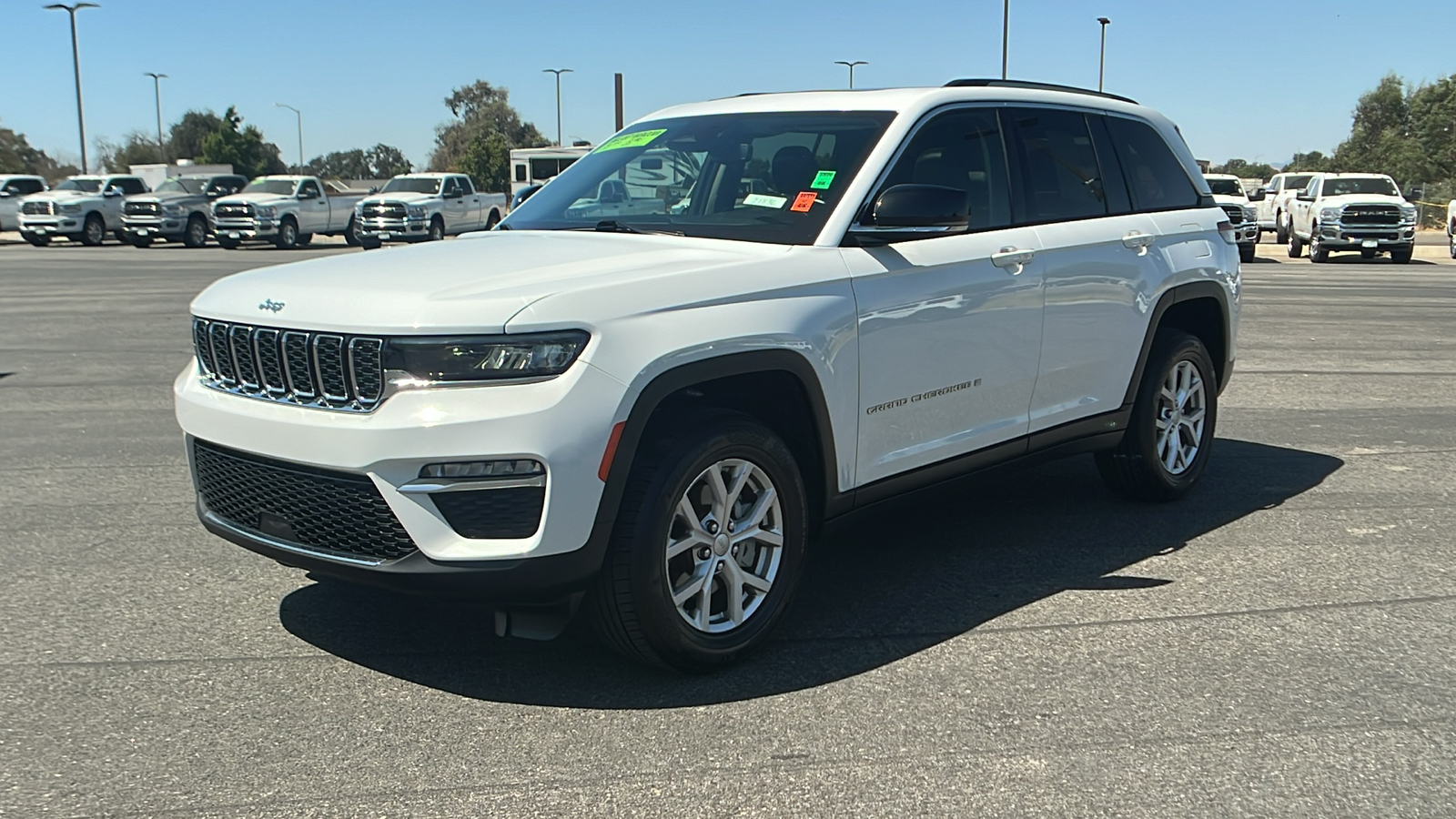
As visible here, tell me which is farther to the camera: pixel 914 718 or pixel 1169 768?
pixel 914 718

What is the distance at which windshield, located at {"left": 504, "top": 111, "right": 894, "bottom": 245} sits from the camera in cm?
478

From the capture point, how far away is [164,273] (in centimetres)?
2370

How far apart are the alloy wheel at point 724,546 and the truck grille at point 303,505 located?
2.81 ft

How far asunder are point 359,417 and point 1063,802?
221 centimetres

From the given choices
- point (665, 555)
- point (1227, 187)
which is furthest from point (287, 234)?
point (665, 555)

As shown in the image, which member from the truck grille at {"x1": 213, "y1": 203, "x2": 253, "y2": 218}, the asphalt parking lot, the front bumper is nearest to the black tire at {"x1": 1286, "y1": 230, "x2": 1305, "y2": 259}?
the truck grille at {"x1": 213, "y1": 203, "x2": 253, "y2": 218}

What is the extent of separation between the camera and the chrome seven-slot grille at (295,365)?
3740 mm

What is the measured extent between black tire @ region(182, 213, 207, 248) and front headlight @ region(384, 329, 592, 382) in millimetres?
35964

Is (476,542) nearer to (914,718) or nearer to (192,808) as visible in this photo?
(192,808)

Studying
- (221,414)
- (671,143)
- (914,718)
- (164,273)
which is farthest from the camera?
(164,273)

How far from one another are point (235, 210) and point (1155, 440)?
32214 mm

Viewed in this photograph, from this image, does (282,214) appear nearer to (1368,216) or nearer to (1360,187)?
(1368,216)

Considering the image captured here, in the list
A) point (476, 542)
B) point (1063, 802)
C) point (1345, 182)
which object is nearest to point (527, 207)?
point (476, 542)

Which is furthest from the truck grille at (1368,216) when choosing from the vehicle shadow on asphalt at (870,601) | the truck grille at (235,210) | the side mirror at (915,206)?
the side mirror at (915,206)
